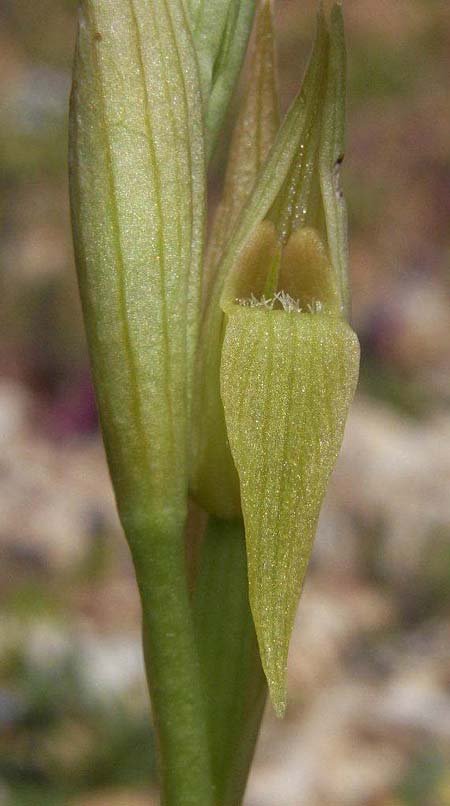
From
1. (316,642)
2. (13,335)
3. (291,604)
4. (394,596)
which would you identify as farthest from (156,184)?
(13,335)

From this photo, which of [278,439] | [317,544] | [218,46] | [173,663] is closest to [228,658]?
[173,663]

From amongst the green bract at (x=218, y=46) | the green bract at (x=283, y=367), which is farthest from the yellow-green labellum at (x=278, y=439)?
the green bract at (x=218, y=46)

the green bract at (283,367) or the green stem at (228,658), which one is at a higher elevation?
the green bract at (283,367)

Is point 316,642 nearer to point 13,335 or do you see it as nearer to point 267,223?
point 267,223

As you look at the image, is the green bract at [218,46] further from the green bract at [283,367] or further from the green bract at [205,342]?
the green bract at [283,367]

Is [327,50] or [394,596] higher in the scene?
[327,50]
